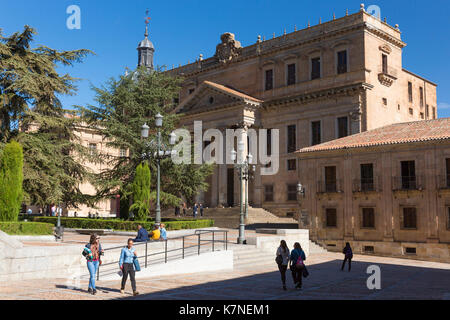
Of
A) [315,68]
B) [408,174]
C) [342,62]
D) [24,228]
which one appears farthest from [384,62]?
[24,228]

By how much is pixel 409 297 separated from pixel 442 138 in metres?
18.4

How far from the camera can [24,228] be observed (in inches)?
835

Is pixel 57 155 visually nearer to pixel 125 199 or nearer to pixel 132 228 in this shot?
pixel 125 199

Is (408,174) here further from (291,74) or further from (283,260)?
(283,260)

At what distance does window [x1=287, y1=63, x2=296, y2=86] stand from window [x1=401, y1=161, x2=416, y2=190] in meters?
17.1

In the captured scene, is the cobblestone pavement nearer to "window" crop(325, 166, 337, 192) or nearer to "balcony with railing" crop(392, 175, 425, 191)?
"balcony with railing" crop(392, 175, 425, 191)

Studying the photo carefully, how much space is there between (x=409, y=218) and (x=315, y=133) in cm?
1419

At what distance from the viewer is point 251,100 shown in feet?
146

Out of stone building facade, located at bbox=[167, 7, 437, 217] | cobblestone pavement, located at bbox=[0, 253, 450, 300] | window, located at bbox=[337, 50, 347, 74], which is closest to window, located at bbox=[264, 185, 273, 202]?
stone building facade, located at bbox=[167, 7, 437, 217]

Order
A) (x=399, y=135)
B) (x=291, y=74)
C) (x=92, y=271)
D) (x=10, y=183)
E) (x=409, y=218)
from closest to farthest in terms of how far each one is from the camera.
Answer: (x=92, y=271) < (x=10, y=183) < (x=409, y=218) < (x=399, y=135) < (x=291, y=74)

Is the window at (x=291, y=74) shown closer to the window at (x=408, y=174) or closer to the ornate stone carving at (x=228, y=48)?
the ornate stone carving at (x=228, y=48)

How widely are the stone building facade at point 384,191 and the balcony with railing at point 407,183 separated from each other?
0.06m

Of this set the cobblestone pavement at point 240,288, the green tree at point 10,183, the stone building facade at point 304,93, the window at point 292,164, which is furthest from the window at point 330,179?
the green tree at point 10,183
